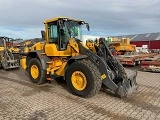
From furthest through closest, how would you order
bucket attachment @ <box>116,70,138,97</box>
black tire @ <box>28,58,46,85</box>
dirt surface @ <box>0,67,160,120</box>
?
black tire @ <box>28,58,46,85</box>, bucket attachment @ <box>116,70,138,97</box>, dirt surface @ <box>0,67,160,120</box>

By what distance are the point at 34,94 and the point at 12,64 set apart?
6609 mm

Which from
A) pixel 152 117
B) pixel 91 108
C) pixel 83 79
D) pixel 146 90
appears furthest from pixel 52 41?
pixel 152 117

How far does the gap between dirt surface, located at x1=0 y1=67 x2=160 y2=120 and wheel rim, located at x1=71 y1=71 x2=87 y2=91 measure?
0.35 m

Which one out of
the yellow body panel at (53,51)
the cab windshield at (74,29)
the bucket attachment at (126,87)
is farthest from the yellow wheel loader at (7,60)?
the bucket attachment at (126,87)

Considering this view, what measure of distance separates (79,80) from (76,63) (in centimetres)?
53

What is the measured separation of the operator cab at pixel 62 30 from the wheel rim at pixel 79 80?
1.32 meters

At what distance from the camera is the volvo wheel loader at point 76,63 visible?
19.5ft

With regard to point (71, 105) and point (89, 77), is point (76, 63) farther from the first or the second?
point (71, 105)

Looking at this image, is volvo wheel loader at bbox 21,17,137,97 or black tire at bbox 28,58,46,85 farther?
black tire at bbox 28,58,46,85

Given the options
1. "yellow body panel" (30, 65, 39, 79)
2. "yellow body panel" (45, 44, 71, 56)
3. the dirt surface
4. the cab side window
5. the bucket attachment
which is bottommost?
the dirt surface

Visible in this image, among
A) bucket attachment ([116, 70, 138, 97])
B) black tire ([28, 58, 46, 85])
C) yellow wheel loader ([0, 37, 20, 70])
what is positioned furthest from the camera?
yellow wheel loader ([0, 37, 20, 70])

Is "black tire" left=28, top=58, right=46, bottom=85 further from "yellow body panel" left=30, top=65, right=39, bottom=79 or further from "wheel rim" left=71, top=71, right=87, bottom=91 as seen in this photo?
"wheel rim" left=71, top=71, right=87, bottom=91

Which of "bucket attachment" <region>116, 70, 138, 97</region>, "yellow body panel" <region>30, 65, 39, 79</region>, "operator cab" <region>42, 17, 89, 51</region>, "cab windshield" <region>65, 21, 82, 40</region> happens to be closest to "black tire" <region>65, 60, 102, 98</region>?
"bucket attachment" <region>116, 70, 138, 97</region>

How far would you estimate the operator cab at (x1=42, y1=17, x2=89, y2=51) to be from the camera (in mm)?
7184
